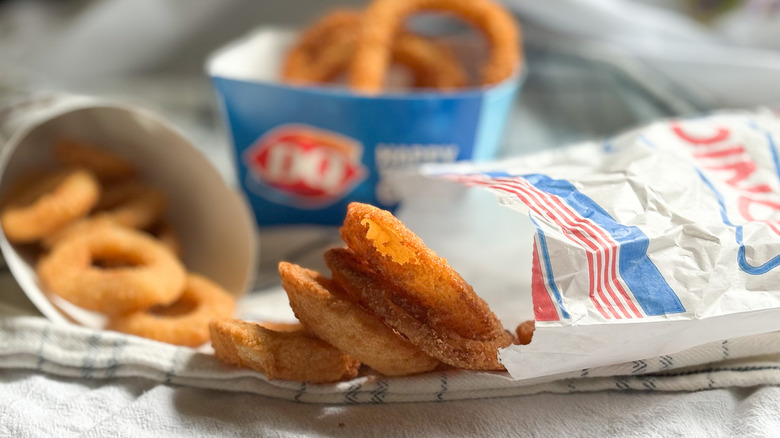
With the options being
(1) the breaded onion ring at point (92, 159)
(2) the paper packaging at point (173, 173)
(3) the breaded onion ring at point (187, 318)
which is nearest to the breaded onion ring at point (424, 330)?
(3) the breaded onion ring at point (187, 318)

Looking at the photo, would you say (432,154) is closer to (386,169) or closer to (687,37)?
(386,169)

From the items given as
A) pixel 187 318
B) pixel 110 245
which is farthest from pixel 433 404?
pixel 110 245

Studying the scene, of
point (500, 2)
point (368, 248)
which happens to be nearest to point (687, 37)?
point (500, 2)

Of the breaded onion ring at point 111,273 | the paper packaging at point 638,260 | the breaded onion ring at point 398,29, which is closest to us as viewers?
the paper packaging at point 638,260

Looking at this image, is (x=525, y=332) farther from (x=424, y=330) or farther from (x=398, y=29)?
(x=398, y=29)

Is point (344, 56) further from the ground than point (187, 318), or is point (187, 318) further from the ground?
point (344, 56)

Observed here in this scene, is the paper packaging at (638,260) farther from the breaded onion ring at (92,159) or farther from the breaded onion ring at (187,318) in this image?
the breaded onion ring at (92,159)
